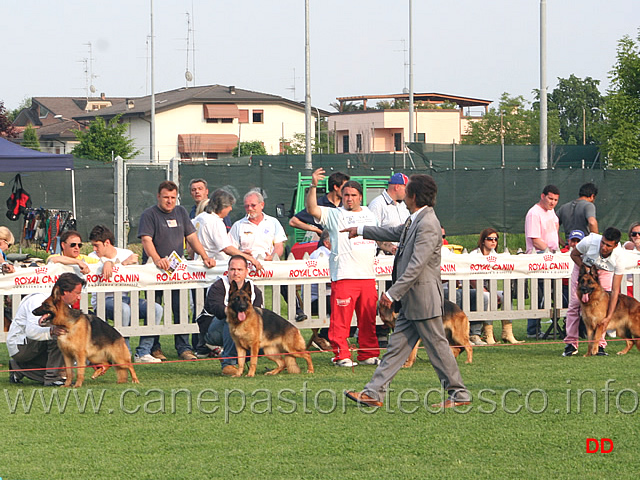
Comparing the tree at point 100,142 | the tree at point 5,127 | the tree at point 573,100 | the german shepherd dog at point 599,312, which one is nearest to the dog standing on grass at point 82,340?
the german shepherd dog at point 599,312

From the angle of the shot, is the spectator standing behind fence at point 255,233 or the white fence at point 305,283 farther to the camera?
the spectator standing behind fence at point 255,233

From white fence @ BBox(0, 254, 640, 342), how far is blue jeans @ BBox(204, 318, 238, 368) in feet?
1.76

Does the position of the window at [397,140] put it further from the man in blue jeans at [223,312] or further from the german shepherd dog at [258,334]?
the german shepherd dog at [258,334]

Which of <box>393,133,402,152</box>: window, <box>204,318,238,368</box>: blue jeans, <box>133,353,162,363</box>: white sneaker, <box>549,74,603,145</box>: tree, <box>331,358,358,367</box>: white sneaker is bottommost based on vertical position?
<box>133,353,162,363</box>: white sneaker

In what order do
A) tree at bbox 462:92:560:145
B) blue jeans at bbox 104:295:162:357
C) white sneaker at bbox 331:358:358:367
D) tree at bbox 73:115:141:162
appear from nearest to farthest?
white sneaker at bbox 331:358:358:367 → blue jeans at bbox 104:295:162:357 → tree at bbox 73:115:141:162 → tree at bbox 462:92:560:145

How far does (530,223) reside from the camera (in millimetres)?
11922

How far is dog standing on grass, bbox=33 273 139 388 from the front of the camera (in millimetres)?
8094

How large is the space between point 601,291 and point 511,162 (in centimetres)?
2709

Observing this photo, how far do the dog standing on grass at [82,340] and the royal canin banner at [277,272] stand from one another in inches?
52.4

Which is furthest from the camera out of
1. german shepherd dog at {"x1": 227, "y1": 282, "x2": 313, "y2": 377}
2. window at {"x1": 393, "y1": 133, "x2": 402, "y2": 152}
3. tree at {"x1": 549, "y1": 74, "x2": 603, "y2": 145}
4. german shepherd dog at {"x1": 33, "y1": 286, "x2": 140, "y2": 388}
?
tree at {"x1": 549, "y1": 74, "x2": 603, "y2": 145}

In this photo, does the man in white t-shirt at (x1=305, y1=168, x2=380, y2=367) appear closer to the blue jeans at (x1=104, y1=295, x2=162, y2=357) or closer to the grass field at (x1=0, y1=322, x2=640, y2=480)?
the grass field at (x1=0, y1=322, x2=640, y2=480)

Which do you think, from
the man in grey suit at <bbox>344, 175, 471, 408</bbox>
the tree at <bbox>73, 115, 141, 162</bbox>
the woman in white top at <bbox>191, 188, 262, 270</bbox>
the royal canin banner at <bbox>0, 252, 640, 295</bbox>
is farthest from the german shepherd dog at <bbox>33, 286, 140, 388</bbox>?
the tree at <bbox>73, 115, 141, 162</bbox>

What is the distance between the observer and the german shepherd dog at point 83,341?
26.6 feet

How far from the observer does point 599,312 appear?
9.95 meters
